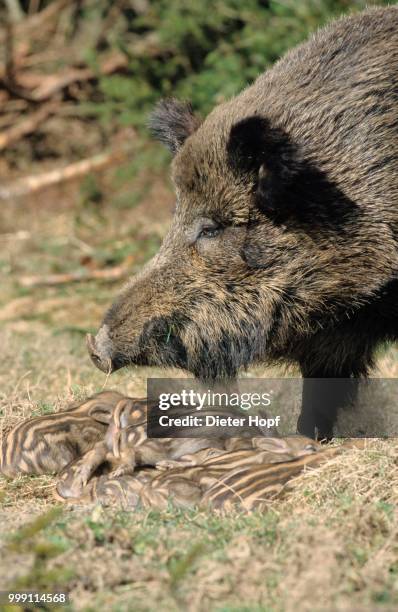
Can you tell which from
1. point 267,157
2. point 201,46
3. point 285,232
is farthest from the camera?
point 201,46

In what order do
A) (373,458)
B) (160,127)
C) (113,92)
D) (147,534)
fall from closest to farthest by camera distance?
(147,534), (373,458), (160,127), (113,92)

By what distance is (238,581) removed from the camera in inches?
135

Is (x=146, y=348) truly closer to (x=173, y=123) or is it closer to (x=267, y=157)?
(x=267, y=157)

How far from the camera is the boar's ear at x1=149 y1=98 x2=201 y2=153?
5.77 meters

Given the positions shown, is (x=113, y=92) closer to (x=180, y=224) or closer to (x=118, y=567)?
(x=180, y=224)

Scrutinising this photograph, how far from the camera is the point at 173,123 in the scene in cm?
578

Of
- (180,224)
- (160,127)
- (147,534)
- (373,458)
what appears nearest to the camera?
(147,534)

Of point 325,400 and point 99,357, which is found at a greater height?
point 99,357

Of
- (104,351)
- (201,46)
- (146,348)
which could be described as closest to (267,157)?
(146,348)

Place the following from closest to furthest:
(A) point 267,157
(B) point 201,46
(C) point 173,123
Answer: (A) point 267,157 < (C) point 173,123 < (B) point 201,46

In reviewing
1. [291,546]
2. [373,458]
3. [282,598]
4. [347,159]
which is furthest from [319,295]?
[282,598]

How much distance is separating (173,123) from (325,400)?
1791 millimetres

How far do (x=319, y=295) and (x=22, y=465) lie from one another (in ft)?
5.61

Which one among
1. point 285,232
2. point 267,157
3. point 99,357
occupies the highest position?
point 267,157
